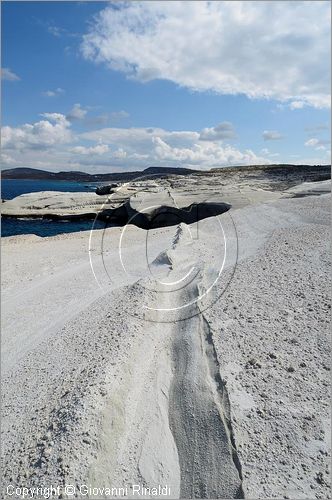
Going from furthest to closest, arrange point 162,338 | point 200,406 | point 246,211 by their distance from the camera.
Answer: point 246,211 → point 162,338 → point 200,406

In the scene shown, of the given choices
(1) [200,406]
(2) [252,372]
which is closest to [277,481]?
(1) [200,406]

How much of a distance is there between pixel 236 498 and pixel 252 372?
97.5 inches

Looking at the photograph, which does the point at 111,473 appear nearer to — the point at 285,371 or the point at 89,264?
the point at 285,371

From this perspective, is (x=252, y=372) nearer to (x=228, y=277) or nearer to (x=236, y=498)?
(x=236, y=498)

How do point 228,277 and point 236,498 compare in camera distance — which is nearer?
point 236,498

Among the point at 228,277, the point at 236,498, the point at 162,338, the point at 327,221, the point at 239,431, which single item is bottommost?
the point at 236,498

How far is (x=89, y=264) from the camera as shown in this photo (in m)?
15.5

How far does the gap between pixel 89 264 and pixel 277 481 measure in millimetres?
11910

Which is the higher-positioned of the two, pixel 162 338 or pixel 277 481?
pixel 162 338

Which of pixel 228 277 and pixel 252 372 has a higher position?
pixel 228 277

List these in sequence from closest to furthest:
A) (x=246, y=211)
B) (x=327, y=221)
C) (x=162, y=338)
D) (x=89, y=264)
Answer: (x=162, y=338), (x=89, y=264), (x=327, y=221), (x=246, y=211)

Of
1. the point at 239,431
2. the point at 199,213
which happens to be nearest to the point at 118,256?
the point at 239,431

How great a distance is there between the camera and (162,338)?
28.0 ft

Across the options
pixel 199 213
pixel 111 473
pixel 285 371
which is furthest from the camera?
pixel 199 213
